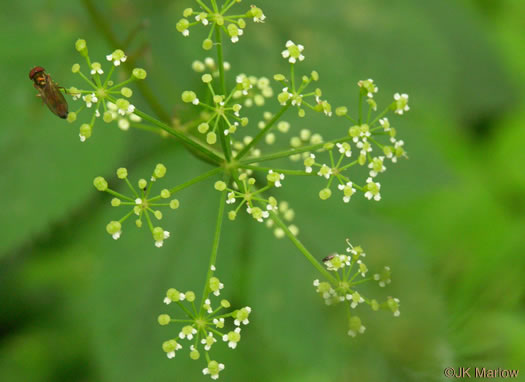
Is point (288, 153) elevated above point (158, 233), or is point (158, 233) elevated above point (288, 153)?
point (288, 153)

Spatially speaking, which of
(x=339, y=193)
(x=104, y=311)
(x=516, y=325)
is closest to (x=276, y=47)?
(x=339, y=193)

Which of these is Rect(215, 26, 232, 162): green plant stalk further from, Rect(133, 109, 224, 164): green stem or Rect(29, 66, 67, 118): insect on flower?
Rect(29, 66, 67, 118): insect on flower

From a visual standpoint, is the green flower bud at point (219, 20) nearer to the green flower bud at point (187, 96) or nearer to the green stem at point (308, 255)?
the green flower bud at point (187, 96)

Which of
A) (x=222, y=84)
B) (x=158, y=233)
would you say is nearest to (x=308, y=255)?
(x=158, y=233)

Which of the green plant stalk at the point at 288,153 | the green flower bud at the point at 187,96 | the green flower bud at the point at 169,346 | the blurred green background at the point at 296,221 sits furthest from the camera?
the blurred green background at the point at 296,221

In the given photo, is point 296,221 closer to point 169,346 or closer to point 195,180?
point 195,180

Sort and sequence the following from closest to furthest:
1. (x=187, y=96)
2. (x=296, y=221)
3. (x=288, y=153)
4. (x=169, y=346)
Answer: (x=169, y=346) → (x=187, y=96) → (x=288, y=153) → (x=296, y=221)

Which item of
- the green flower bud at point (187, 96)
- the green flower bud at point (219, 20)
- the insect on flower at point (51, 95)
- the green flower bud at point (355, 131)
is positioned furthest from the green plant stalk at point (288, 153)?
the insect on flower at point (51, 95)

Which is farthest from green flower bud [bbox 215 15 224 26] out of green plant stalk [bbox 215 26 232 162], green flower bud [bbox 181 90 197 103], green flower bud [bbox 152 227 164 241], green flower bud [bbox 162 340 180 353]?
green flower bud [bbox 162 340 180 353]
